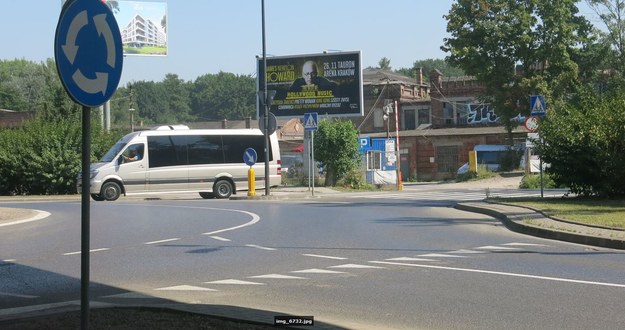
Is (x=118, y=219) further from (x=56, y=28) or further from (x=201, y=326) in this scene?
(x=56, y=28)

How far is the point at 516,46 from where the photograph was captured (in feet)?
174

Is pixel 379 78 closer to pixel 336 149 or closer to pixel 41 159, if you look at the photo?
pixel 336 149

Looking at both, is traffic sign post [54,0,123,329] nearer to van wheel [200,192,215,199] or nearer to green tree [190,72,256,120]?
van wheel [200,192,215,199]

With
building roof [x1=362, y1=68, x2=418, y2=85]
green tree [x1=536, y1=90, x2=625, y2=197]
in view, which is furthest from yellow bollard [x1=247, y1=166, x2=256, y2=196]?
building roof [x1=362, y1=68, x2=418, y2=85]

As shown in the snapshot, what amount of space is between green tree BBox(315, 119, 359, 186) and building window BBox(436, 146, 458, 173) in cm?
2803

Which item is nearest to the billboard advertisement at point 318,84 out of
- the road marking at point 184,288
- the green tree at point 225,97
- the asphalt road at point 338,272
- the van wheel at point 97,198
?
the van wheel at point 97,198

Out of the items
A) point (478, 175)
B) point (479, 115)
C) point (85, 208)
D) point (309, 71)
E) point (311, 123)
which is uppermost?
point (309, 71)

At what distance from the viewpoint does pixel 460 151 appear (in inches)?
2665

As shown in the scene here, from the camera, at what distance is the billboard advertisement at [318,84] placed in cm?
4538

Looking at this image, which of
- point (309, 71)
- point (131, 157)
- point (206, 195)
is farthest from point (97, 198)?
point (309, 71)

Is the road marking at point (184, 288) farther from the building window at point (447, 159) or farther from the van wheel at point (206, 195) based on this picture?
the building window at point (447, 159)

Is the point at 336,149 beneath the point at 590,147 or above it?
above

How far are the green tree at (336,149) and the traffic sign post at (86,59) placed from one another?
117ft

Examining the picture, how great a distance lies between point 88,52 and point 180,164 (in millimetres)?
29494
